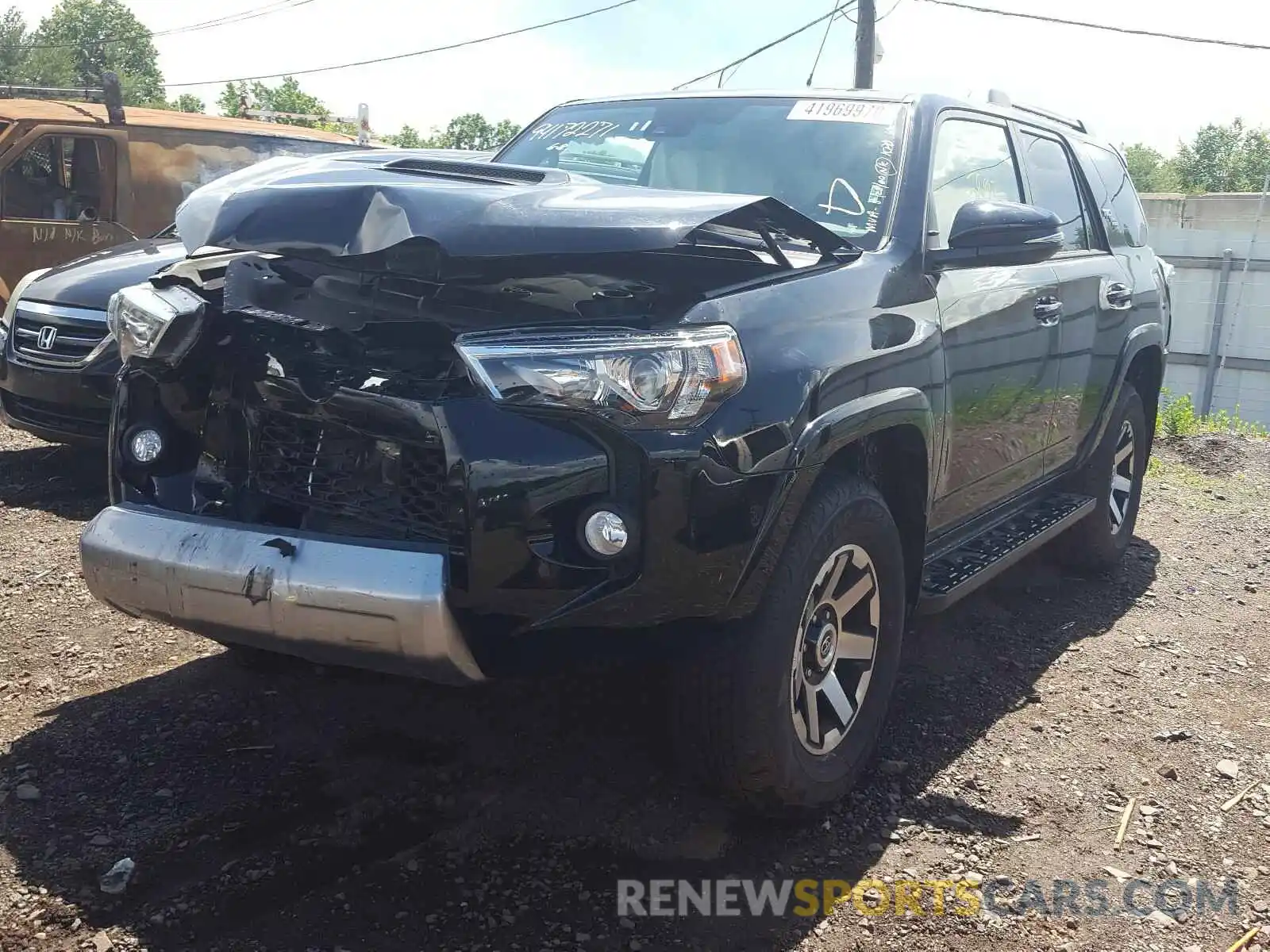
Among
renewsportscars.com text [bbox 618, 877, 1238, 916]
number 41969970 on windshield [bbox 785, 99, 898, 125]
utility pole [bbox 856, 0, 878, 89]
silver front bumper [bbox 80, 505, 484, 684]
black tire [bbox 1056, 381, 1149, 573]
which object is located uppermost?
utility pole [bbox 856, 0, 878, 89]

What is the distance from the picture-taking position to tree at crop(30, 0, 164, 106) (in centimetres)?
6669

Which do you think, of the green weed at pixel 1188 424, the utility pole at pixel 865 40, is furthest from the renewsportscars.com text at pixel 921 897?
the utility pole at pixel 865 40

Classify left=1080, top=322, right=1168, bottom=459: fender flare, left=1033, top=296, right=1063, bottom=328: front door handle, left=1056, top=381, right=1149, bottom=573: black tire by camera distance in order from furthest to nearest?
1. left=1056, top=381, right=1149, bottom=573: black tire
2. left=1080, top=322, right=1168, bottom=459: fender flare
3. left=1033, top=296, right=1063, bottom=328: front door handle

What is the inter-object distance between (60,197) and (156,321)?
267 inches

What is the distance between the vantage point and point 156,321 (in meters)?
2.87

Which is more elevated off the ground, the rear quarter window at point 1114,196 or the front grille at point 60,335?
the rear quarter window at point 1114,196

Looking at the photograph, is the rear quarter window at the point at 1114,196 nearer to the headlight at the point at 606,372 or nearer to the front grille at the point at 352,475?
the headlight at the point at 606,372

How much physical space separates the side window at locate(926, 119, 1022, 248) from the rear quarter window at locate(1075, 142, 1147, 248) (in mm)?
939

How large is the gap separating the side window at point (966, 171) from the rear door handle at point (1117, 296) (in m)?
0.69

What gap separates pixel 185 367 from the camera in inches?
114

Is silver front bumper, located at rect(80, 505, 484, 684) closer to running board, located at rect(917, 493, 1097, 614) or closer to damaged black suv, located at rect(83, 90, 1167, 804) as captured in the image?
damaged black suv, located at rect(83, 90, 1167, 804)

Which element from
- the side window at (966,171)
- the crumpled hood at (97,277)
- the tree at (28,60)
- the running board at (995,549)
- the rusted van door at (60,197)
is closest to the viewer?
the running board at (995,549)

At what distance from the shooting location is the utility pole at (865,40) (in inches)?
616

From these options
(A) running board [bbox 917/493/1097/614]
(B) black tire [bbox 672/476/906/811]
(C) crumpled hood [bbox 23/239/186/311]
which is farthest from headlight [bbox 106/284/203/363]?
(C) crumpled hood [bbox 23/239/186/311]
